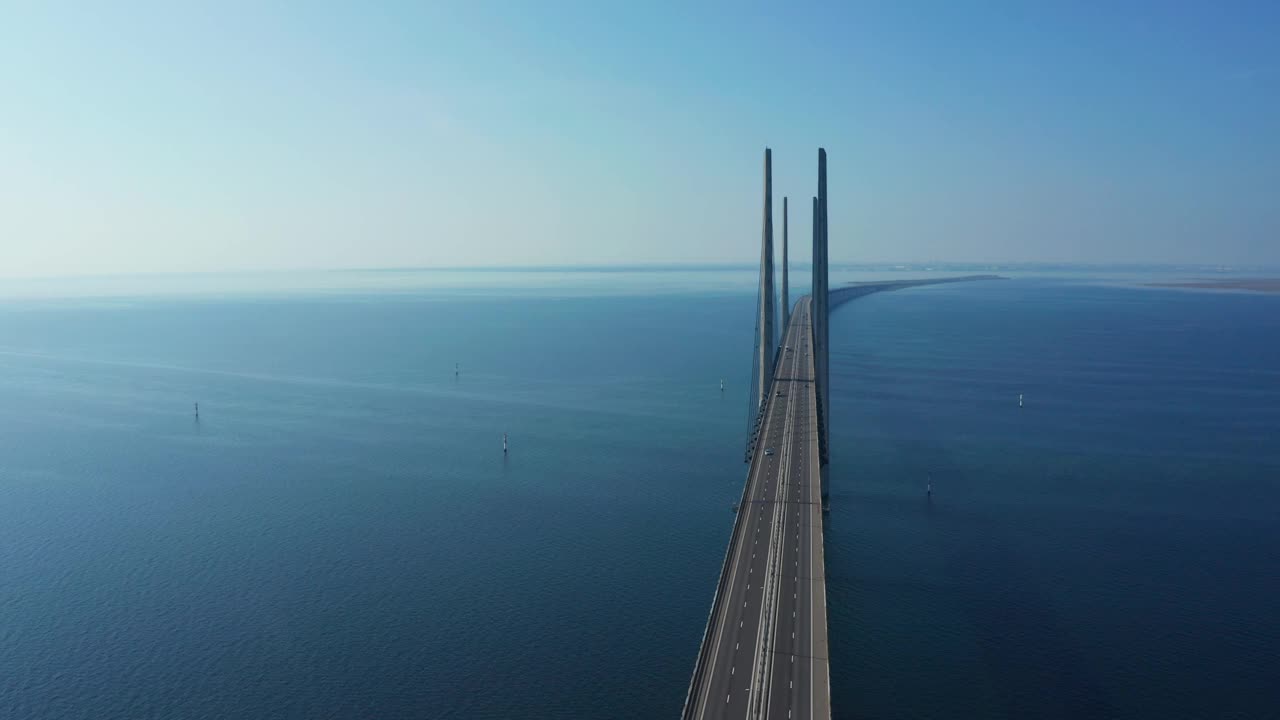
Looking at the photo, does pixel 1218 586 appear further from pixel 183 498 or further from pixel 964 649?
pixel 183 498

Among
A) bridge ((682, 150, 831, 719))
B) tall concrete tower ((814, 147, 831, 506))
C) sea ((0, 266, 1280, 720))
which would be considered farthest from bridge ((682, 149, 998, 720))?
sea ((0, 266, 1280, 720))

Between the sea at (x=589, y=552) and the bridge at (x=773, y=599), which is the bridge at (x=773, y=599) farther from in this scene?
the sea at (x=589, y=552)

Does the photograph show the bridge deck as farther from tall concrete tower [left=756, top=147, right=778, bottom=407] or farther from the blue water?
tall concrete tower [left=756, top=147, right=778, bottom=407]

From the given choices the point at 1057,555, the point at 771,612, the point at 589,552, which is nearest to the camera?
the point at 771,612

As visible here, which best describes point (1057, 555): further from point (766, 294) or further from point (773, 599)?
point (766, 294)

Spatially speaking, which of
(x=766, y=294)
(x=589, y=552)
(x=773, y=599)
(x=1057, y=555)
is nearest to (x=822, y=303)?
(x=766, y=294)
